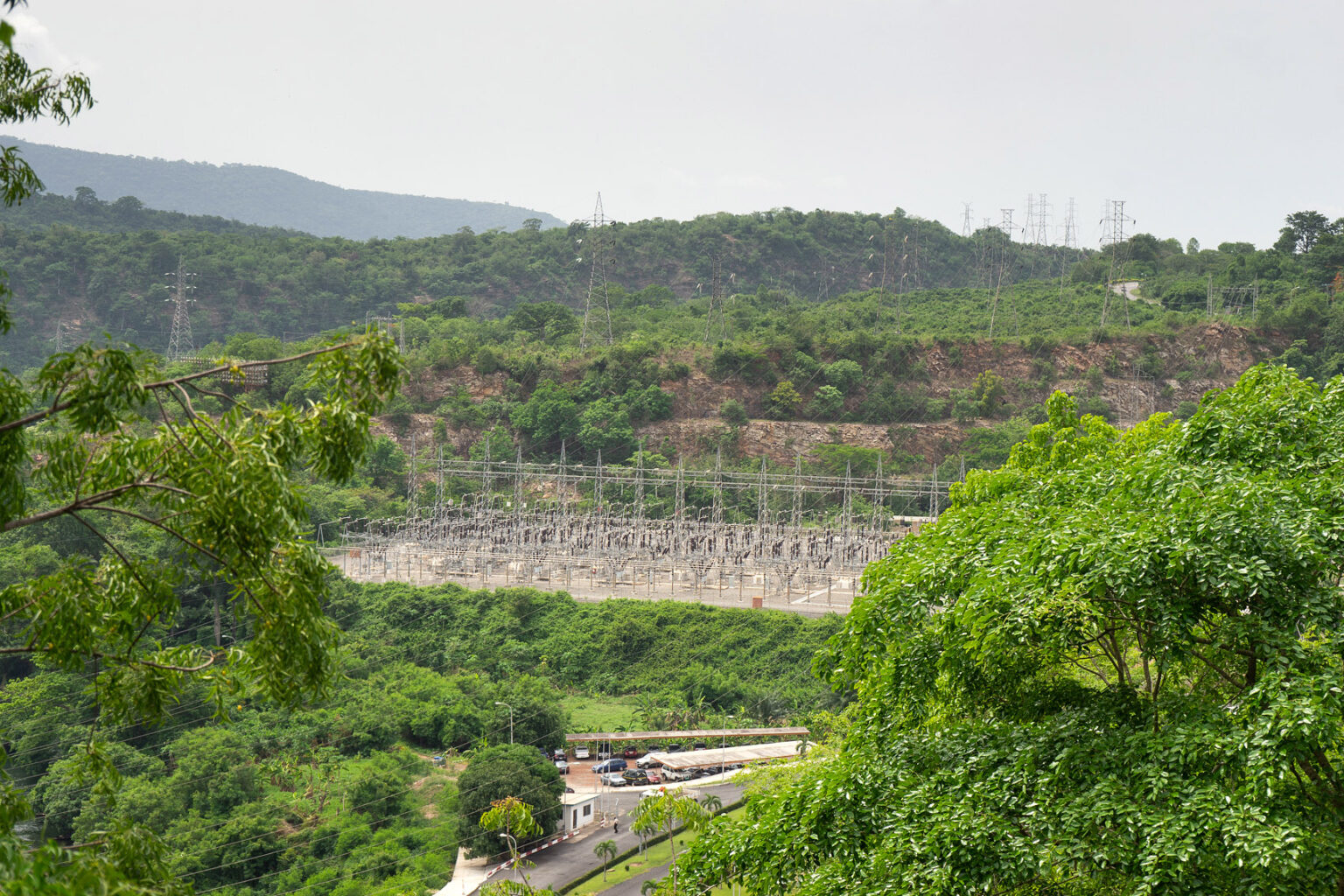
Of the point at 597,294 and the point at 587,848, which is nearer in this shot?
the point at 587,848

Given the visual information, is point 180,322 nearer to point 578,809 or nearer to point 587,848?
point 578,809

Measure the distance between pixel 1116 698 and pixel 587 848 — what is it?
13.0 meters

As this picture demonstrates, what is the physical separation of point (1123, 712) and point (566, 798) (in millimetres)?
14121

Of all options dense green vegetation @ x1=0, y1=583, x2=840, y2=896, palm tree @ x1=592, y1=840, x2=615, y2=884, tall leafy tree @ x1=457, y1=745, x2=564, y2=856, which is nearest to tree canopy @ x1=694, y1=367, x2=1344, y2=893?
dense green vegetation @ x1=0, y1=583, x2=840, y2=896

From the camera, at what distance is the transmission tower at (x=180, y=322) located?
5394cm

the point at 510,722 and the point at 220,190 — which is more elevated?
the point at 220,190

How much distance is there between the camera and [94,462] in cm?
385

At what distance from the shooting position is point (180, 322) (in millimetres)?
58312

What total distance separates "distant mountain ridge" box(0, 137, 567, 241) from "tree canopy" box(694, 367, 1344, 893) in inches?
4889

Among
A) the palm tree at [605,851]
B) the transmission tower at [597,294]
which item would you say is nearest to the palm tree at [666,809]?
the palm tree at [605,851]

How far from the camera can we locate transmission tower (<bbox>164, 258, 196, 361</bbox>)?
177 ft

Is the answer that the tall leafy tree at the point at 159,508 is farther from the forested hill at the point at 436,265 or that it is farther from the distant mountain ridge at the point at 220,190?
the distant mountain ridge at the point at 220,190

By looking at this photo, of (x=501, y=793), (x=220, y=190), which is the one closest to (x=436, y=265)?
(x=501, y=793)

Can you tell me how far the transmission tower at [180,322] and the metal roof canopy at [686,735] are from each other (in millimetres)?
37567
